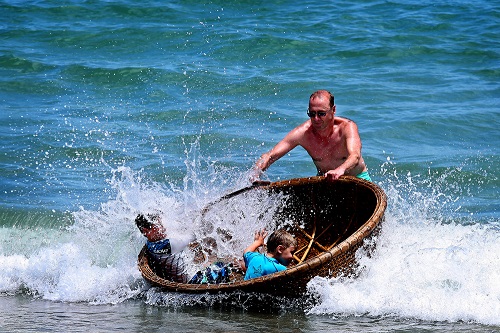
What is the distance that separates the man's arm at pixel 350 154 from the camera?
6758 millimetres

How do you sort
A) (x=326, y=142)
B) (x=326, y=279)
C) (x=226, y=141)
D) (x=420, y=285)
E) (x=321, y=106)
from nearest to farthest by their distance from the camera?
(x=326, y=279) < (x=420, y=285) < (x=321, y=106) < (x=326, y=142) < (x=226, y=141)

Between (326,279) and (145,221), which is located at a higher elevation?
(145,221)

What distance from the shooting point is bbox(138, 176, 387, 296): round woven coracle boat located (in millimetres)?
5867

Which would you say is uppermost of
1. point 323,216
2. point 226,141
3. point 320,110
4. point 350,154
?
point 320,110

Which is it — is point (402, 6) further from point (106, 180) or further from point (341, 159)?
point (341, 159)

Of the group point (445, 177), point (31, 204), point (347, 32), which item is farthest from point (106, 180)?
point (347, 32)

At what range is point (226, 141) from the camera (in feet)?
36.8

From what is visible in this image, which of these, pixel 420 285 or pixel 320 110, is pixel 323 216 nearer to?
pixel 320 110

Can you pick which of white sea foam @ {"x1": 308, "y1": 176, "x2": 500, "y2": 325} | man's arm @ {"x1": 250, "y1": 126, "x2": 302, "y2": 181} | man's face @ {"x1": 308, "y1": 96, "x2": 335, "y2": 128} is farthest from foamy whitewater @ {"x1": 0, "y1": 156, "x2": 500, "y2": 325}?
man's face @ {"x1": 308, "y1": 96, "x2": 335, "y2": 128}

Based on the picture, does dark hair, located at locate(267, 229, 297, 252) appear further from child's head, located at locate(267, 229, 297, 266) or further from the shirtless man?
the shirtless man

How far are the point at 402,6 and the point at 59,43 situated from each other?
7581 millimetres

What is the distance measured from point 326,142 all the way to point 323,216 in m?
0.74

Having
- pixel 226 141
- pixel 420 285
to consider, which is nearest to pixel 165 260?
pixel 420 285

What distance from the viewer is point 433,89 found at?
13.6 m
